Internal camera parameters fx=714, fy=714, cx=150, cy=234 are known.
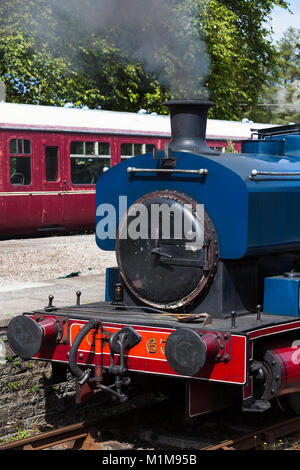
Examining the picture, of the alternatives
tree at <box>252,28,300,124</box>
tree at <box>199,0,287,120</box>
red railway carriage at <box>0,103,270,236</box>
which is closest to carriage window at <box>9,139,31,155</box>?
red railway carriage at <box>0,103,270,236</box>

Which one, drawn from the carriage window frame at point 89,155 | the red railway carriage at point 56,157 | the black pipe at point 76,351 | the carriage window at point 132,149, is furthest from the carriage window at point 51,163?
→ the black pipe at point 76,351

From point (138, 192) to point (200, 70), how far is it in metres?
2.76

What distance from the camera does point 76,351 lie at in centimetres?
498

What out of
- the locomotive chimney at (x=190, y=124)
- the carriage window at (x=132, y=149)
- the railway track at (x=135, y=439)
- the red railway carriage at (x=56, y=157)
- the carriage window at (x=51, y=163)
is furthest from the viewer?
the carriage window at (x=132, y=149)

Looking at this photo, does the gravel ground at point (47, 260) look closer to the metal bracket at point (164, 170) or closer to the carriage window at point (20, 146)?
the carriage window at point (20, 146)

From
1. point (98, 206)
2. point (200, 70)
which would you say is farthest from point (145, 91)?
point (98, 206)

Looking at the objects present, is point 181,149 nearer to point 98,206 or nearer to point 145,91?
point 98,206

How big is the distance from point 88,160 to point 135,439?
952 cm

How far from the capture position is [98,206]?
5.88 meters

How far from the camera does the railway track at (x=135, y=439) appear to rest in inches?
208

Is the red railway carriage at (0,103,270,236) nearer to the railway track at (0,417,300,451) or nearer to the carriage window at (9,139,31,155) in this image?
the carriage window at (9,139,31,155)

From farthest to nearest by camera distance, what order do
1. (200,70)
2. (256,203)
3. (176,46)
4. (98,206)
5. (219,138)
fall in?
(219,138) < (176,46) < (200,70) < (98,206) < (256,203)

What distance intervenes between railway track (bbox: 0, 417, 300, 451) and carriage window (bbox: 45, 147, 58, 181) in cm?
874

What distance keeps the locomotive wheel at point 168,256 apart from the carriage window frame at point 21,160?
817 centimetres
